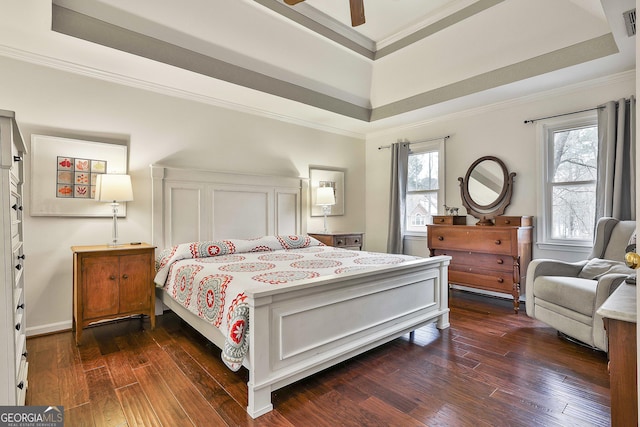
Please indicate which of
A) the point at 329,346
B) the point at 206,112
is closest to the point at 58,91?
the point at 206,112

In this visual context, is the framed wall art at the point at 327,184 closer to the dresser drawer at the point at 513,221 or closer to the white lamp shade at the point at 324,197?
the white lamp shade at the point at 324,197

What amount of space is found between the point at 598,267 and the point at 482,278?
3.88 feet

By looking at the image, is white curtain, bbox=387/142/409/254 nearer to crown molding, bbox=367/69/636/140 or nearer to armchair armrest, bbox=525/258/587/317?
crown molding, bbox=367/69/636/140

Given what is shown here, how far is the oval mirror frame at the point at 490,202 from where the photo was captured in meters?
3.91

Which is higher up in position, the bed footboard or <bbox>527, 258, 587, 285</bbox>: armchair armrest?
<bbox>527, 258, 587, 285</bbox>: armchair armrest

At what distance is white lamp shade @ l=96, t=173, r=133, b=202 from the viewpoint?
282cm

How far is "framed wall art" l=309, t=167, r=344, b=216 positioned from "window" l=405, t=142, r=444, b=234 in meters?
1.05

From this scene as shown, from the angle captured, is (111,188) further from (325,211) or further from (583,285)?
(583,285)

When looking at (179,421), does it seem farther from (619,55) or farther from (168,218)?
(619,55)

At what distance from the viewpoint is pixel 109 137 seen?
313cm

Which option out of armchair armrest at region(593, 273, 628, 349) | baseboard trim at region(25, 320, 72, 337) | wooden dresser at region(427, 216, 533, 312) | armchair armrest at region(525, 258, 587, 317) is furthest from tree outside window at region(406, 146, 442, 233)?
baseboard trim at region(25, 320, 72, 337)

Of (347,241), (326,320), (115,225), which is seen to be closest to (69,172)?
(115,225)

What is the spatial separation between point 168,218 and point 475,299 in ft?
12.2

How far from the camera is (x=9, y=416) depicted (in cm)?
130
